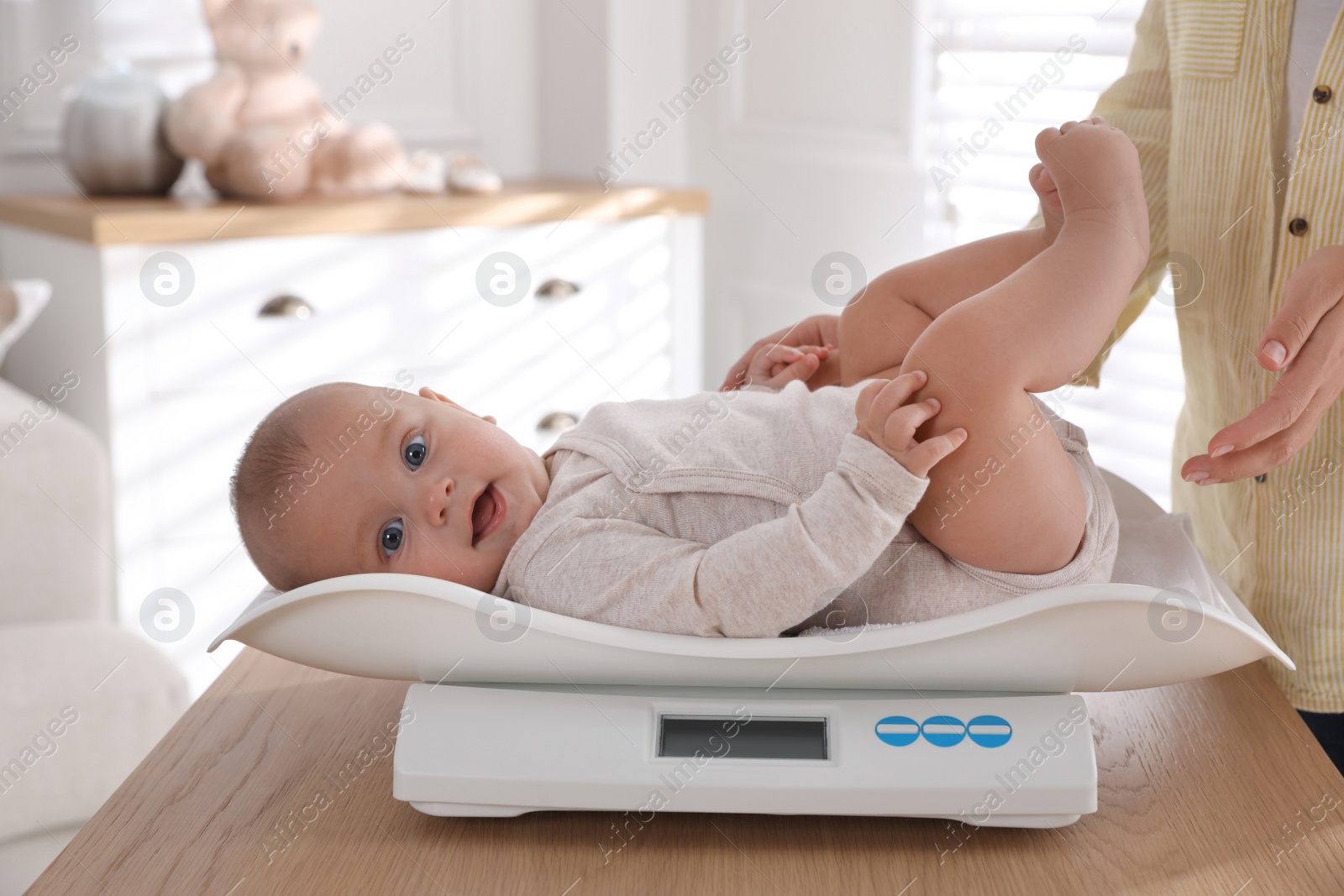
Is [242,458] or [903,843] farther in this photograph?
[242,458]

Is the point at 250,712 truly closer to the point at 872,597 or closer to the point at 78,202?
the point at 872,597

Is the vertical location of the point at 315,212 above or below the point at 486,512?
above

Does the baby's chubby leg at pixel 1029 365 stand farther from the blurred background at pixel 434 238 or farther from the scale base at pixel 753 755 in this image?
the blurred background at pixel 434 238

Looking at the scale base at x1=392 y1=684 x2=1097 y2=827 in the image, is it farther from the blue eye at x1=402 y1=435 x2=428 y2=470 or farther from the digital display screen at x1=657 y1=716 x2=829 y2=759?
the blue eye at x1=402 y1=435 x2=428 y2=470

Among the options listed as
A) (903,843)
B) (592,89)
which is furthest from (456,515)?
(592,89)

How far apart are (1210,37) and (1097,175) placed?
0.25 metres

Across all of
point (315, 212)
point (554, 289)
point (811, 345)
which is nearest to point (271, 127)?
point (315, 212)

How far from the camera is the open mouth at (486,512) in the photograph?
34.0 inches

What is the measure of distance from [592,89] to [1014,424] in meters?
2.06

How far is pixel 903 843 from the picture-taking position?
624 mm

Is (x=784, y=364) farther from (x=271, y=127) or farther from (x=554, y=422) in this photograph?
(x=271, y=127)

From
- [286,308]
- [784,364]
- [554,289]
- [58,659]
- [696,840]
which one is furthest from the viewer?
[554,289]

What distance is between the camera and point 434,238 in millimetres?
2041

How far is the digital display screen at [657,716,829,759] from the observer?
0.63 metres
